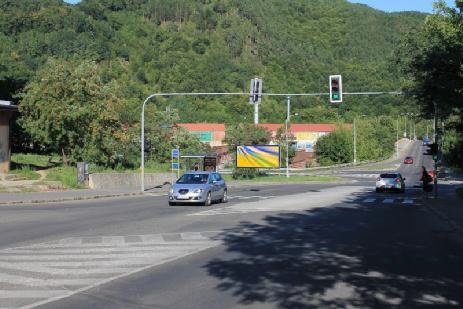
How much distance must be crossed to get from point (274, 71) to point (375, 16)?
81385 millimetres

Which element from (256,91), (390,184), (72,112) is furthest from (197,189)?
(390,184)

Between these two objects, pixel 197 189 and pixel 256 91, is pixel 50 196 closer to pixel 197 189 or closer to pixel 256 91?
pixel 197 189

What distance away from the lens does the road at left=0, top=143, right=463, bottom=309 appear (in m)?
9.41

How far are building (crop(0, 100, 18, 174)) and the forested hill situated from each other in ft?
101

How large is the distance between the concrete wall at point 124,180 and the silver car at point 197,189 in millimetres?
13029

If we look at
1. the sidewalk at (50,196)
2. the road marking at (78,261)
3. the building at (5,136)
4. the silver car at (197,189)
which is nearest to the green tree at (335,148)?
the sidewalk at (50,196)

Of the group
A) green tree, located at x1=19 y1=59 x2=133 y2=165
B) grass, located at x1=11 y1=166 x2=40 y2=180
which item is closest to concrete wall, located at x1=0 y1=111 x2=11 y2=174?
grass, located at x1=11 y1=166 x2=40 y2=180

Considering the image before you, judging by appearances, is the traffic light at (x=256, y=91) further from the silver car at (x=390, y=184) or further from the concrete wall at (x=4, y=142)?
the silver car at (x=390, y=184)

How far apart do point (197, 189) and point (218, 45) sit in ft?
466

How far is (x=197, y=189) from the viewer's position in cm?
2931

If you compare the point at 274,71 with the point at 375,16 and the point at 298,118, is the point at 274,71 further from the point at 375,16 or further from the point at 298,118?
the point at 375,16

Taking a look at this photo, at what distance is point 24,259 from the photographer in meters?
12.9

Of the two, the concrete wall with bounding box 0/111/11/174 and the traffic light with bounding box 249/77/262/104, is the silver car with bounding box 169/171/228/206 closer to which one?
the traffic light with bounding box 249/77/262/104

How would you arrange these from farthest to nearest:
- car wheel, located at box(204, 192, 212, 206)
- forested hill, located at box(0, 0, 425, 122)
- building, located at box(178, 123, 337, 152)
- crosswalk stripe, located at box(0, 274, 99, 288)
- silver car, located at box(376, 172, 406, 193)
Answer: building, located at box(178, 123, 337, 152), forested hill, located at box(0, 0, 425, 122), silver car, located at box(376, 172, 406, 193), car wheel, located at box(204, 192, 212, 206), crosswalk stripe, located at box(0, 274, 99, 288)
